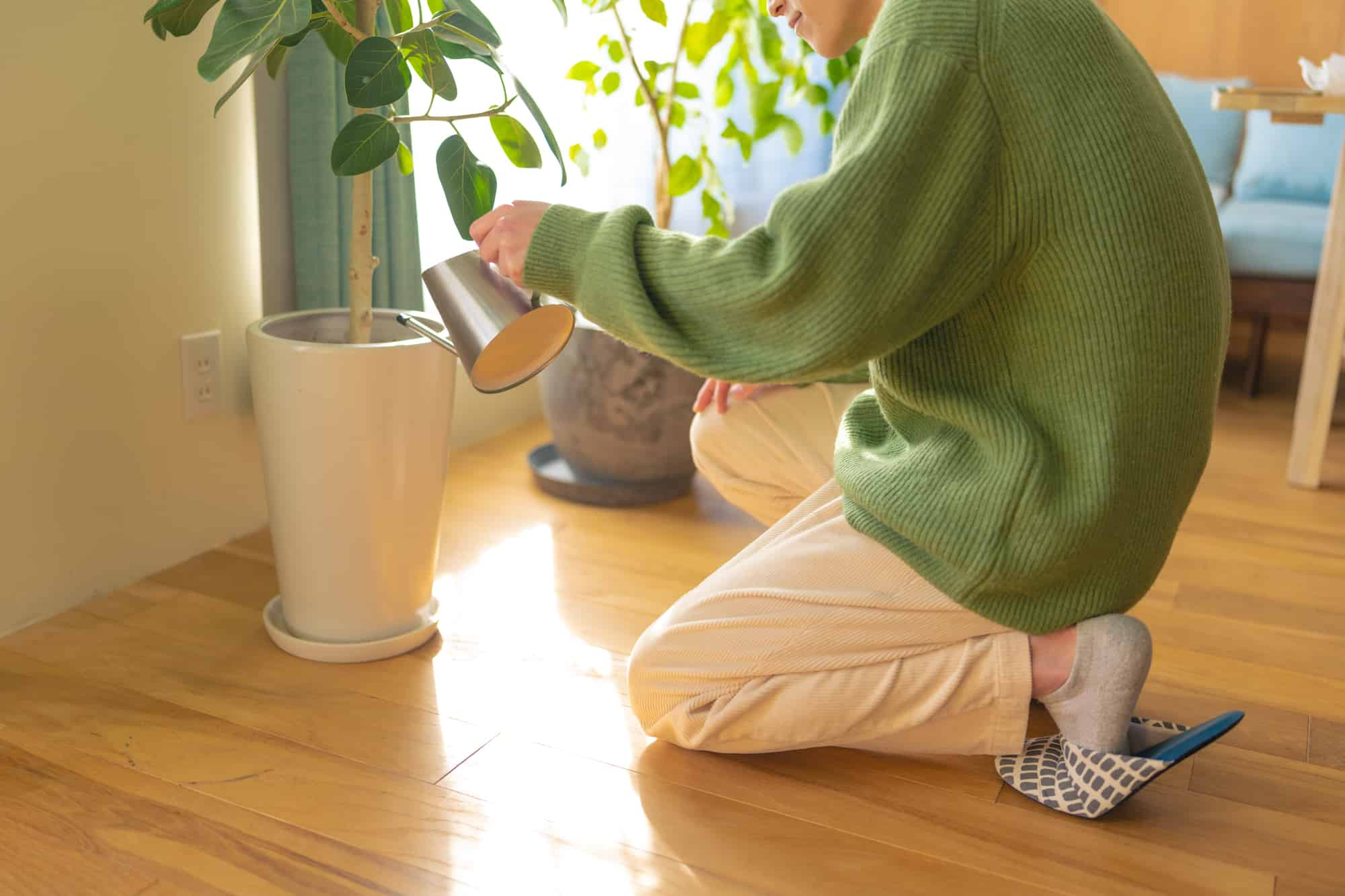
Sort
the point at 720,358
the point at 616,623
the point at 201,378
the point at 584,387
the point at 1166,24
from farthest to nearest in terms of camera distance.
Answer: the point at 1166,24 < the point at 584,387 < the point at 201,378 < the point at 616,623 < the point at 720,358

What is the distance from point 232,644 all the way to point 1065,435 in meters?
1.06

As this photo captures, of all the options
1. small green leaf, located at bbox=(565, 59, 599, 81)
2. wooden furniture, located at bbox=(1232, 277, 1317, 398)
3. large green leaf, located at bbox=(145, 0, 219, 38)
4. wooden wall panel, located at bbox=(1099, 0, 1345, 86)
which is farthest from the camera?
wooden wall panel, located at bbox=(1099, 0, 1345, 86)

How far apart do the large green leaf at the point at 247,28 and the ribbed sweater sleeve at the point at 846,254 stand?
0.44 meters

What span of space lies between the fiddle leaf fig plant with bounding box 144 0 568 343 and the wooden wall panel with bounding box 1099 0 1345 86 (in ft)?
10.4

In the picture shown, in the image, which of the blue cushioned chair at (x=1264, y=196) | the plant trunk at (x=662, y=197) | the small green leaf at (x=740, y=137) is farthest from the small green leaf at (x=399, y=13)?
the blue cushioned chair at (x=1264, y=196)

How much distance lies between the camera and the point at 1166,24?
13.3ft

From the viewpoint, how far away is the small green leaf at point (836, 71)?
257 cm

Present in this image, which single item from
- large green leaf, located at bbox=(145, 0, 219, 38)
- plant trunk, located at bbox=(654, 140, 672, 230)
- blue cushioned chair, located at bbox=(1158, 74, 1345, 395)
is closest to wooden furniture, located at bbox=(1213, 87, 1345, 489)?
blue cushioned chair, located at bbox=(1158, 74, 1345, 395)

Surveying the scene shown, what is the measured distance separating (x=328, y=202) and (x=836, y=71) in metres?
Result: 1.21

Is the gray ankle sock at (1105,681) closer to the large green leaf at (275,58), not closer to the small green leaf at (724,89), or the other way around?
the large green leaf at (275,58)

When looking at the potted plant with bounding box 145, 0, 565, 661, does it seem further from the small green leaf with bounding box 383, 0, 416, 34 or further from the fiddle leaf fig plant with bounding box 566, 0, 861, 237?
the fiddle leaf fig plant with bounding box 566, 0, 861, 237

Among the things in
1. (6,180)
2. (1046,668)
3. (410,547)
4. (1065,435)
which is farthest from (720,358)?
(6,180)

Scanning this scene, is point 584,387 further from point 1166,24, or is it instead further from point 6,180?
point 1166,24

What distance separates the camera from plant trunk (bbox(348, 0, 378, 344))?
4.87ft
